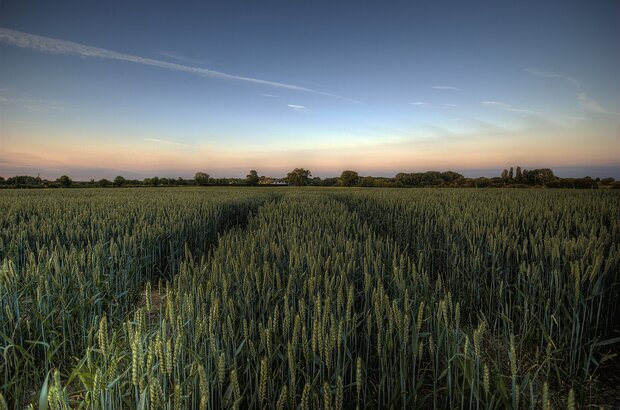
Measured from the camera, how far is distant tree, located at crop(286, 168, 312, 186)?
81900 millimetres

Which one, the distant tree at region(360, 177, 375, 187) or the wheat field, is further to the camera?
the distant tree at region(360, 177, 375, 187)

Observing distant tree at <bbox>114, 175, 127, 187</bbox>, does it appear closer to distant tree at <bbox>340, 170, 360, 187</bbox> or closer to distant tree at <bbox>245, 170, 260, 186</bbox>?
distant tree at <bbox>245, 170, 260, 186</bbox>

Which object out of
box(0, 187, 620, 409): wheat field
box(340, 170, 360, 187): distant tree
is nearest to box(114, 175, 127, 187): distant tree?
box(340, 170, 360, 187): distant tree

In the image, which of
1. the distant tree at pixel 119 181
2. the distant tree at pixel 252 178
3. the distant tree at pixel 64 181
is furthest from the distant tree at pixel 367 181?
the distant tree at pixel 64 181

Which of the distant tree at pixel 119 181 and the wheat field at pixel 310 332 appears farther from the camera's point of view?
the distant tree at pixel 119 181

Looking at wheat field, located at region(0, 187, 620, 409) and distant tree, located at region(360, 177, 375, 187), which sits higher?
distant tree, located at region(360, 177, 375, 187)

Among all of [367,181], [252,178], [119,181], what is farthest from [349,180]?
[119,181]

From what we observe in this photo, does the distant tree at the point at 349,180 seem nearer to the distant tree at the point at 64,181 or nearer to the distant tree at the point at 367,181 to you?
the distant tree at the point at 367,181

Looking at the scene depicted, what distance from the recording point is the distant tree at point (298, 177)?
81.9m

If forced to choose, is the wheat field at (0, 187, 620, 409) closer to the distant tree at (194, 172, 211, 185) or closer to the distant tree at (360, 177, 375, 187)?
the distant tree at (360, 177, 375, 187)

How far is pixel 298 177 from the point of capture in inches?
3253

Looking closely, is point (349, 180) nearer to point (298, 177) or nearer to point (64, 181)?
point (298, 177)

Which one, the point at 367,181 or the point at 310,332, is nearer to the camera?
the point at 310,332

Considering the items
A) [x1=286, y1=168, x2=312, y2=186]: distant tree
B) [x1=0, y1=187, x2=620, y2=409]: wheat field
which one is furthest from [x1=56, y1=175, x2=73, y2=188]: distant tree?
[x1=0, y1=187, x2=620, y2=409]: wheat field
